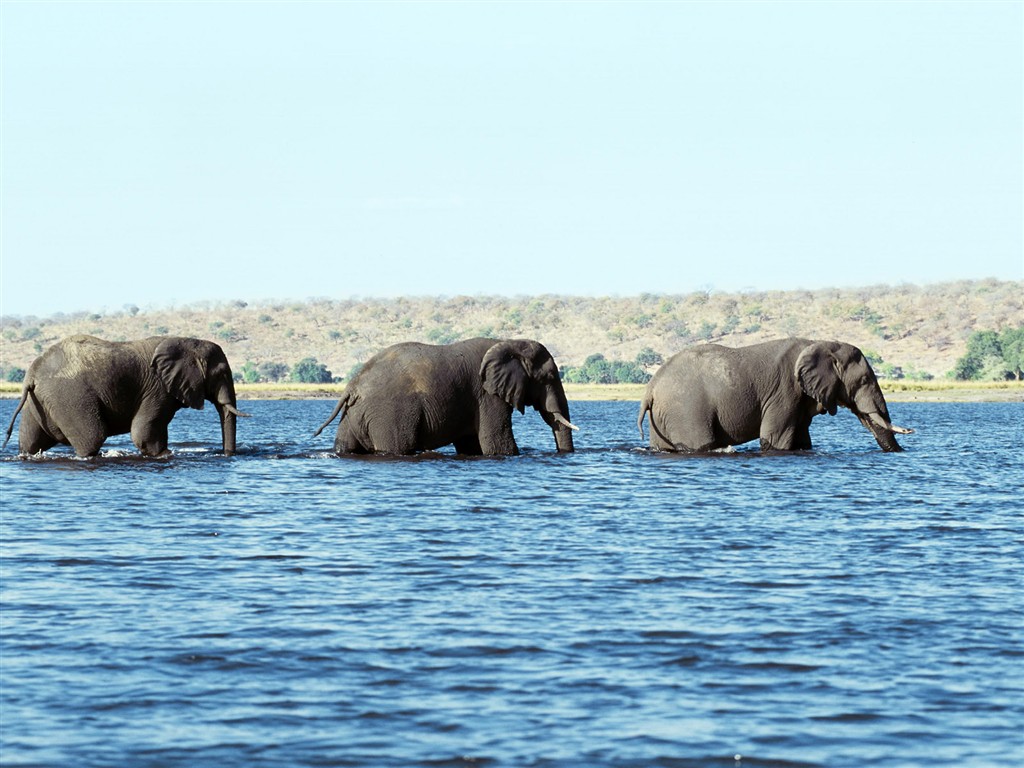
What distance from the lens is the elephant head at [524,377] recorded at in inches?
1292

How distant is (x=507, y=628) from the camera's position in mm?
14703

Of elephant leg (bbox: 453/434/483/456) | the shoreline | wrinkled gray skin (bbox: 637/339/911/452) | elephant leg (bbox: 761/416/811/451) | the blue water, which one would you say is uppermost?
wrinkled gray skin (bbox: 637/339/911/452)

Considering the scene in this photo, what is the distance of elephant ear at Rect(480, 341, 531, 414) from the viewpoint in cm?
3278

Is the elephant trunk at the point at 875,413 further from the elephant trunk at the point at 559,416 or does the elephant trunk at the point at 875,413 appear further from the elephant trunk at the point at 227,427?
the elephant trunk at the point at 227,427

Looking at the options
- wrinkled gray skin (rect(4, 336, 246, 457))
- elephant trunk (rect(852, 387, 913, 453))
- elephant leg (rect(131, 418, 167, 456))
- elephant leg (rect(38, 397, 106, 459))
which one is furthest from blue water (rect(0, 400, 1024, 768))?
elephant trunk (rect(852, 387, 913, 453))

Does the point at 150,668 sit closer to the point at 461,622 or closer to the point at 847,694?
the point at 461,622

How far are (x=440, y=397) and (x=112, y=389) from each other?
6.24 meters

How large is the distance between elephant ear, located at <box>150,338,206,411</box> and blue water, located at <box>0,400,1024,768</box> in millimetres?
4903

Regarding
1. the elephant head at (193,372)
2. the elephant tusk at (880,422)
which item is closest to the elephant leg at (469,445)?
the elephant head at (193,372)

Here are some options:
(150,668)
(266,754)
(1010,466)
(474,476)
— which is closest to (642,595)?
(150,668)

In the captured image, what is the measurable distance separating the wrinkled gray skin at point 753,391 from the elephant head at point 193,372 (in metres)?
8.58

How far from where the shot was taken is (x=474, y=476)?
30109 millimetres

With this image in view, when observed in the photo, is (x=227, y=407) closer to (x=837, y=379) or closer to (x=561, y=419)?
(x=561, y=419)

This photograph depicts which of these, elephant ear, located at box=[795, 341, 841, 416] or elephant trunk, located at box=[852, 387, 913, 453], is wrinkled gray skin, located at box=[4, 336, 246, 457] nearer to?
elephant ear, located at box=[795, 341, 841, 416]
